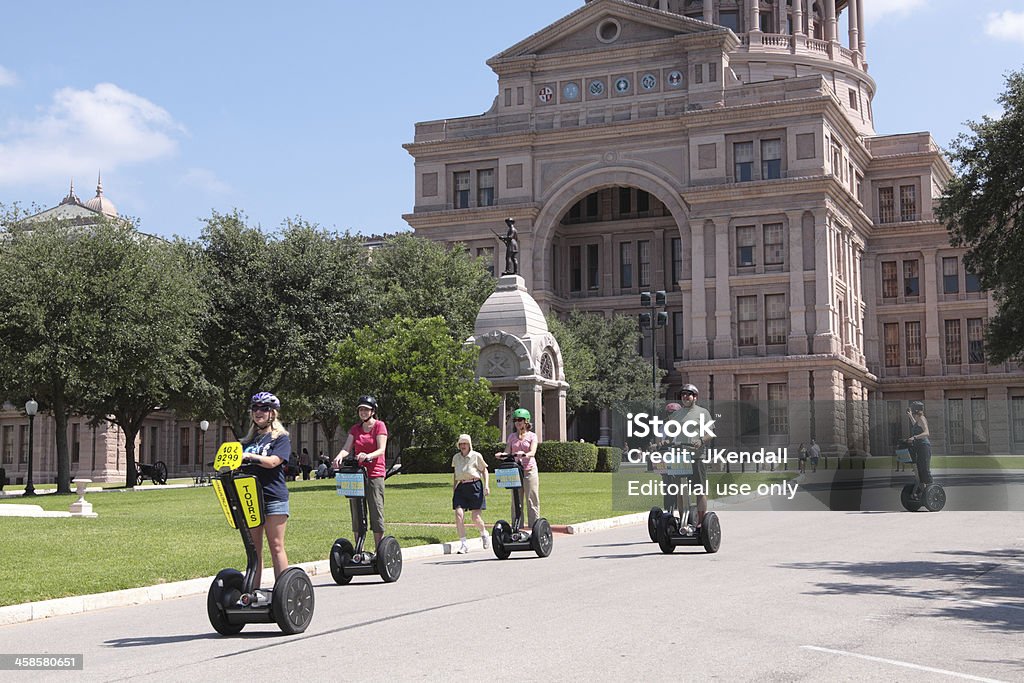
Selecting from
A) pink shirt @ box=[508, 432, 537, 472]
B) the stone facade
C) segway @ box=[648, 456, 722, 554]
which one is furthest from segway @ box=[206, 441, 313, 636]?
the stone facade

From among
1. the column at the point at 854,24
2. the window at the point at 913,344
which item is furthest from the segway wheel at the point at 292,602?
the column at the point at 854,24

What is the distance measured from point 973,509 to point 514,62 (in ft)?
178

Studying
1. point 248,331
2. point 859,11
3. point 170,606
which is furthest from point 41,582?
point 859,11

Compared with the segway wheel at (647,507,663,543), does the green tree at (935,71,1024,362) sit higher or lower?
higher

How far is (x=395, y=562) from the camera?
45.6 ft

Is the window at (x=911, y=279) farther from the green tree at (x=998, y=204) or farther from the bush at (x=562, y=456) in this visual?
the bush at (x=562, y=456)

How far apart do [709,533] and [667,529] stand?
0.57 meters

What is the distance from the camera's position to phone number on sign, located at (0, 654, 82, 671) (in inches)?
344

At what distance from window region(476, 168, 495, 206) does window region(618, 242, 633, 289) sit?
33.1 ft

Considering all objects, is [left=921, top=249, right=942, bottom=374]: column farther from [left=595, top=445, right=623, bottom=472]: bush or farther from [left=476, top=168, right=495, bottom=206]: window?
[left=595, top=445, right=623, bottom=472]: bush

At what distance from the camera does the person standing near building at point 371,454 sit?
13.6 metres

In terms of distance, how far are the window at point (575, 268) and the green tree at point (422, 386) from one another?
43.0 meters

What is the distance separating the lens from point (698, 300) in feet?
224

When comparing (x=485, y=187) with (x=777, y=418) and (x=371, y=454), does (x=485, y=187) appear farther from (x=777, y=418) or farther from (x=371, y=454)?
(x=371, y=454)
